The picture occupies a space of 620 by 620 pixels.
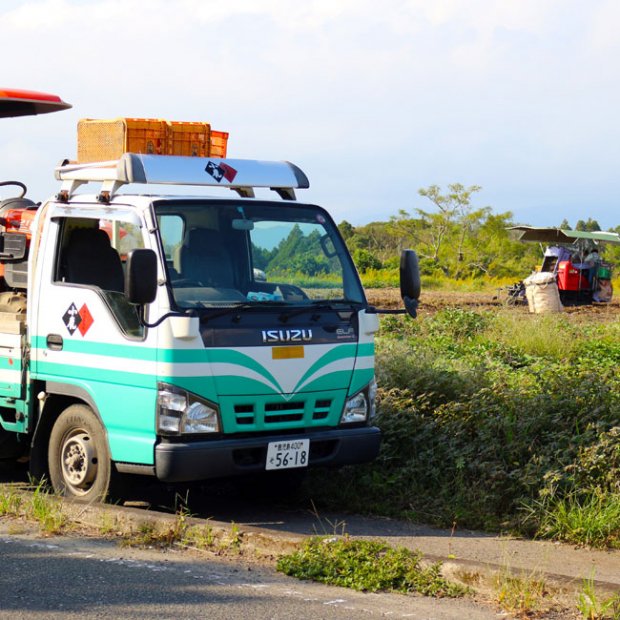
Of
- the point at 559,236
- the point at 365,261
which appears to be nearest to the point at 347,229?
the point at 365,261

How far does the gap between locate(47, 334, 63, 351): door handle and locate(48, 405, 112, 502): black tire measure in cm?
45

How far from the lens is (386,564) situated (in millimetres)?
6266

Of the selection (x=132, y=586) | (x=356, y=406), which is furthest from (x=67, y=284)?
(x=132, y=586)

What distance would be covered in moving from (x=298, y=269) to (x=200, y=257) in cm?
89

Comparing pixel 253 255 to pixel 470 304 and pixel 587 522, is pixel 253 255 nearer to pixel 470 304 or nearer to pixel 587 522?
pixel 587 522

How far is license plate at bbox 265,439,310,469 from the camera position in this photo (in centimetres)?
767

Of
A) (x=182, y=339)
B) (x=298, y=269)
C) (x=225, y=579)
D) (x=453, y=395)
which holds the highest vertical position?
(x=298, y=269)

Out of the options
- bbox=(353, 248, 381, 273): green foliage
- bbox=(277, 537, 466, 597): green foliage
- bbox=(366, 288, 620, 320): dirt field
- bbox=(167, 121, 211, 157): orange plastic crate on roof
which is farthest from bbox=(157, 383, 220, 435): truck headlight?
bbox=(353, 248, 381, 273): green foliage

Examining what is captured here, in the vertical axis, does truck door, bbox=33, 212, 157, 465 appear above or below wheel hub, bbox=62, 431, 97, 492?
above

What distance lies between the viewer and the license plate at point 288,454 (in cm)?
767

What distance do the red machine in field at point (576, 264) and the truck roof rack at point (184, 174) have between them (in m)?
20.1

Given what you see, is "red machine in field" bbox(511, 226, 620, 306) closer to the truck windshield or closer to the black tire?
the truck windshield

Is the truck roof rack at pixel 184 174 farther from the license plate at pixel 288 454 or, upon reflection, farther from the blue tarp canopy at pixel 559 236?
the blue tarp canopy at pixel 559 236

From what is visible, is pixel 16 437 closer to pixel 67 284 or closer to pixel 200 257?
pixel 67 284
